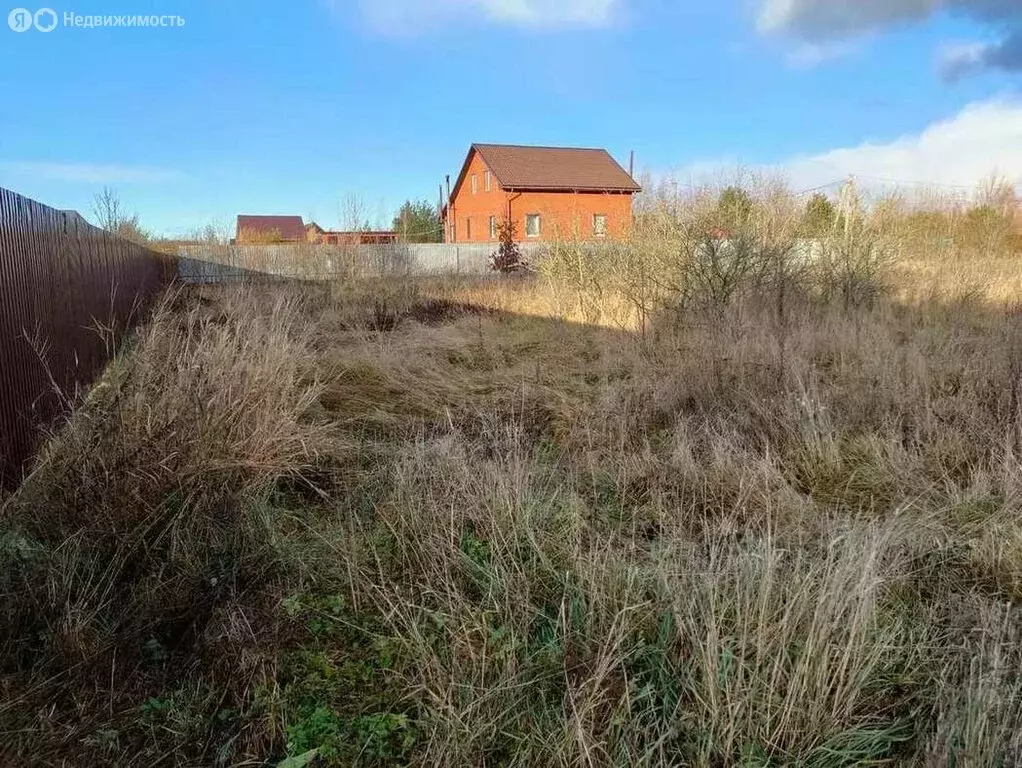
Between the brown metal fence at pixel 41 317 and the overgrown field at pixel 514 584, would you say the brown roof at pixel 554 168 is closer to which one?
the brown metal fence at pixel 41 317

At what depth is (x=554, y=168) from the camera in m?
35.5

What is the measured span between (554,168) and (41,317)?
1320 inches

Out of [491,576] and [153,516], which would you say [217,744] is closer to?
[491,576]

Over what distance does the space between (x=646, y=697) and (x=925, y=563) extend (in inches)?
60.6

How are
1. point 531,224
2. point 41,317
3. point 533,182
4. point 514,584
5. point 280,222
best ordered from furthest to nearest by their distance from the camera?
point 280,222, point 531,224, point 533,182, point 41,317, point 514,584

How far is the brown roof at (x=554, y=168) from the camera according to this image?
34.2 metres

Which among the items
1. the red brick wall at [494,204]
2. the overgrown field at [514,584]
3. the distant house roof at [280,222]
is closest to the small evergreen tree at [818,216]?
the overgrown field at [514,584]

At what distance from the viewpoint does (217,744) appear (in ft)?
6.19

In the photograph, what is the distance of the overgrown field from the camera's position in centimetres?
181

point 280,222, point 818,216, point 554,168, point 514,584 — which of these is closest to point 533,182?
point 554,168

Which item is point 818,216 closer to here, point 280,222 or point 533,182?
point 533,182

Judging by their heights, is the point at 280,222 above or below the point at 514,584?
above

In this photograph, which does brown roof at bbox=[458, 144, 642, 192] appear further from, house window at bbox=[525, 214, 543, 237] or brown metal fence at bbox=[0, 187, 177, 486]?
brown metal fence at bbox=[0, 187, 177, 486]

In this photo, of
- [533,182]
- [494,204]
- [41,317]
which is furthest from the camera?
[494,204]
